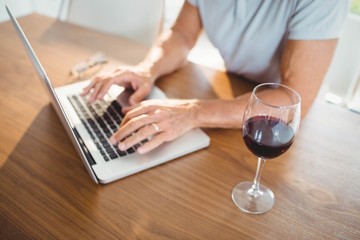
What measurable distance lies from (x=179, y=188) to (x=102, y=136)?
232mm

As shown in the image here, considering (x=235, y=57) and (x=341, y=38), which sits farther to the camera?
(x=341, y=38)

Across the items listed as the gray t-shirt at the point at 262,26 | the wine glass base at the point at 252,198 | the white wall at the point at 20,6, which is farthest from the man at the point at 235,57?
the white wall at the point at 20,6

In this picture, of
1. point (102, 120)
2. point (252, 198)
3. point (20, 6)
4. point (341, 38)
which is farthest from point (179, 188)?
point (20, 6)

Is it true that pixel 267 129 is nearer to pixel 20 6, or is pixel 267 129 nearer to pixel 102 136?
pixel 102 136

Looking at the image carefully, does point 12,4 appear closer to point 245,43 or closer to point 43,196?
point 245,43

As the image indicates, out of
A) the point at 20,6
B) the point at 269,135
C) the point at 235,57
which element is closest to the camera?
the point at 269,135

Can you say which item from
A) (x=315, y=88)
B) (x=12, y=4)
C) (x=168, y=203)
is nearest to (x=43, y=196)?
(x=168, y=203)

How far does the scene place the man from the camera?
862mm

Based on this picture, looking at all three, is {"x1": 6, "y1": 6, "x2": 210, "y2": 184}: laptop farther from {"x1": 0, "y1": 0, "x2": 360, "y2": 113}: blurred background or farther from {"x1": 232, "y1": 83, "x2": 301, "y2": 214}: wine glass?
{"x1": 0, "y1": 0, "x2": 360, "y2": 113}: blurred background

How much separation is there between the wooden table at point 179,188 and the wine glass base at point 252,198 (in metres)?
0.01

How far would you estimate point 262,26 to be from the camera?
1.08 meters

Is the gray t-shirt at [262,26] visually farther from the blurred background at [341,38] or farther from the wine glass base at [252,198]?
the wine glass base at [252,198]

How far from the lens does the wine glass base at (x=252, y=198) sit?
27.5 inches

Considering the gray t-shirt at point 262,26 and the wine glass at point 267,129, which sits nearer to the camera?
the wine glass at point 267,129
